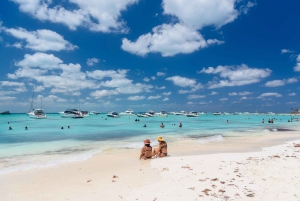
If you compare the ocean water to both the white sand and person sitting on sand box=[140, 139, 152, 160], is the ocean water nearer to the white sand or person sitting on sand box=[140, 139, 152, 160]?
person sitting on sand box=[140, 139, 152, 160]

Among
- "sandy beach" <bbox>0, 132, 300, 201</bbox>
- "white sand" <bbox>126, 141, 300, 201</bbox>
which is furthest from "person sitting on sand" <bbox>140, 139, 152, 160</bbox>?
"white sand" <bbox>126, 141, 300, 201</bbox>

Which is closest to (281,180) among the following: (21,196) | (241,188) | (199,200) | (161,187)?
(241,188)

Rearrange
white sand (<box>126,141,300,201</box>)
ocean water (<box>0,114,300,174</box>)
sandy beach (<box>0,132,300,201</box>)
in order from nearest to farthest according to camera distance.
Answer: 1. white sand (<box>126,141,300,201</box>)
2. sandy beach (<box>0,132,300,201</box>)
3. ocean water (<box>0,114,300,174</box>)

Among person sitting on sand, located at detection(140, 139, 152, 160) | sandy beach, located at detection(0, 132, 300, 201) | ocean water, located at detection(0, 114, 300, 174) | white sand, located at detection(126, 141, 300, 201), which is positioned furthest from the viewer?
ocean water, located at detection(0, 114, 300, 174)

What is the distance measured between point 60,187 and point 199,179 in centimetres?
516

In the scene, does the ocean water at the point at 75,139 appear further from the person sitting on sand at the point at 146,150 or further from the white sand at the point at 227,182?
the white sand at the point at 227,182

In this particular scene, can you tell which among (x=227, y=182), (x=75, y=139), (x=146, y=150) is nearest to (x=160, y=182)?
(x=227, y=182)

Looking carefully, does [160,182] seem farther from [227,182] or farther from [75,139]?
[75,139]

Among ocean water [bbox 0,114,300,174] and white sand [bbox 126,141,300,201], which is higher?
white sand [bbox 126,141,300,201]

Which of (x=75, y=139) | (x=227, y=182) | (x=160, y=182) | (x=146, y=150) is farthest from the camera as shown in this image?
(x=75, y=139)

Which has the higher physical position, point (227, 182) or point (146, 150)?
point (146, 150)

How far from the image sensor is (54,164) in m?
11.8

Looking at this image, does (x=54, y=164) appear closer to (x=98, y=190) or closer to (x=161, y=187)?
(x=98, y=190)

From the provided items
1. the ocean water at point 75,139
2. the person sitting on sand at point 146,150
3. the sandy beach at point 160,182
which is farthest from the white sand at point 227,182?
the ocean water at point 75,139
